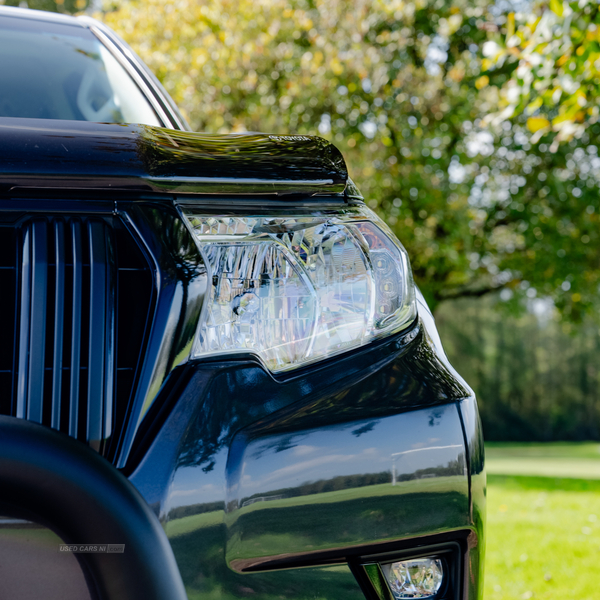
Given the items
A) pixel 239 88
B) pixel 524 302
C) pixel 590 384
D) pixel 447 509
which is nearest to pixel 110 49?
pixel 447 509

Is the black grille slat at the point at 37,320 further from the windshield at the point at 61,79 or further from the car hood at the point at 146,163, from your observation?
the windshield at the point at 61,79

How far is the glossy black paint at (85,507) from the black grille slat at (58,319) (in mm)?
96

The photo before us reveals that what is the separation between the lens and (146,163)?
1099 millimetres

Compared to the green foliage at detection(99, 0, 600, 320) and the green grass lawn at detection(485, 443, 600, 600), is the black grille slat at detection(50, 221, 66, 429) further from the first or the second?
the green foliage at detection(99, 0, 600, 320)

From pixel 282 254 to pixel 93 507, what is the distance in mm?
529

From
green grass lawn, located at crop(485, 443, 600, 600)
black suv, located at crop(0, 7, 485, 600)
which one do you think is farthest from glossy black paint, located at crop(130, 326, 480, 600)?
green grass lawn, located at crop(485, 443, 600, 600)

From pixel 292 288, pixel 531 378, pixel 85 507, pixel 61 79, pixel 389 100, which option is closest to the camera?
pixel 85 507

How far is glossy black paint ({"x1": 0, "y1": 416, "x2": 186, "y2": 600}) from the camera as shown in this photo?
872 mm

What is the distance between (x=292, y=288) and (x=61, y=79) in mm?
1264

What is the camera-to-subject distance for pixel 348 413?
3.48ft

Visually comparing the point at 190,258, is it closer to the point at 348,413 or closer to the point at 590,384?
the point at 348,413

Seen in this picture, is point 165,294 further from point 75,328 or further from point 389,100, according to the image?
point 389,100

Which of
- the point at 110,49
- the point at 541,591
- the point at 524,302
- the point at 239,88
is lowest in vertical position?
the point at 524,302

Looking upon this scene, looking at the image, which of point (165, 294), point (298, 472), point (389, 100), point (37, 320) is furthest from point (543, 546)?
point (389, 100)
